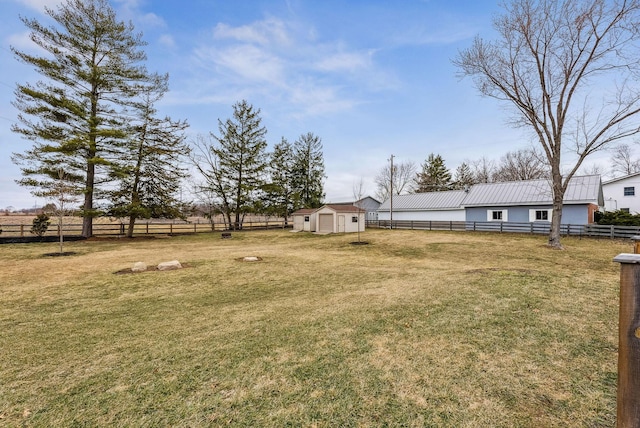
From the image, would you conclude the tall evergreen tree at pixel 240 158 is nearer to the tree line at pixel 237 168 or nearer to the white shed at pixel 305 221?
the tree line at pixel 237 168

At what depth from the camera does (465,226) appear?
75.5 ft

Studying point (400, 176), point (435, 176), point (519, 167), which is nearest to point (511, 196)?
point (519, 167)

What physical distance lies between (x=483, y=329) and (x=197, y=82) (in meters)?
17.8

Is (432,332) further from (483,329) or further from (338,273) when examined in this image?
(338,273)

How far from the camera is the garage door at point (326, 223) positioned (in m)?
24.2

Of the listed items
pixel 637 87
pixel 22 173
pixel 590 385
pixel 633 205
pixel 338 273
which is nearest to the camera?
pixel 590 385

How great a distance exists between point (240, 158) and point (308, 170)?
9999mm

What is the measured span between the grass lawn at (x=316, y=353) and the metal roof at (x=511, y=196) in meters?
15.9

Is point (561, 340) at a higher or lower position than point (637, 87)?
lower

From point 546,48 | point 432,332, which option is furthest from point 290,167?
point 432,332

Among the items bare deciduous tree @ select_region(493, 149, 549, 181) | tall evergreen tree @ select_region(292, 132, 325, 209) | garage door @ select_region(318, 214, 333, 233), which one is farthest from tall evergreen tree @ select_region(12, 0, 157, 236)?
bare deciduous tree @ select_region(493, 149, 549, 181)

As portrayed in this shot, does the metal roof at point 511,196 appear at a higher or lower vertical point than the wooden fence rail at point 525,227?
higher

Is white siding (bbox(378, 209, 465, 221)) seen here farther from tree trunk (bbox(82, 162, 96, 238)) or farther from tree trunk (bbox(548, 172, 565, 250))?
tree trunk (bbox(82, 162, 96, 238))

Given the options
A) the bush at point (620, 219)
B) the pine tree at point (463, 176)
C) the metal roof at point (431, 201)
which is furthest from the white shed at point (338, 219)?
the pine tree at point (463, 176)
